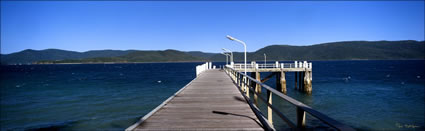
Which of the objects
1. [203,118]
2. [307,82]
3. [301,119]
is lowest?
[307,82]

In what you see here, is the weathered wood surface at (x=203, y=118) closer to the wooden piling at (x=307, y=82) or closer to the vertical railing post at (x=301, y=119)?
the vertical railing post at (x=301, y=119)

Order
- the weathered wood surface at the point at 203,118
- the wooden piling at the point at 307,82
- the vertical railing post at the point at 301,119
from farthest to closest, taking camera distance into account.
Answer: the wooden piling at the point at 307,82, the weathered wood surface at the point at 203,118, the vertical railing post at the point at 301,119

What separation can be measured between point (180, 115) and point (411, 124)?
15.9 metres

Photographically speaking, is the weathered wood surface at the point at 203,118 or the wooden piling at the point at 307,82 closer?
the weathered wood surface at the point at 203,118

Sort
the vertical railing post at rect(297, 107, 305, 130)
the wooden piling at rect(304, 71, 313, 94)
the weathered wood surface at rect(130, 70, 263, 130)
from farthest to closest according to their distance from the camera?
the wooden piling at rect(304, 71, 313, 94)
the weathered wood surface at rect(130, 70, 263, 130)
the vertical railing post at rect(297, 107, 305, 130)

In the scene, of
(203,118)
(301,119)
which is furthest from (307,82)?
(301,119)

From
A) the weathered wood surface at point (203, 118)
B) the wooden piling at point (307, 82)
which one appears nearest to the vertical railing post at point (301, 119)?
the weathered wood surface at point (203, 118)

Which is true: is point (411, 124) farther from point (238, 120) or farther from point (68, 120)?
point (68, 120)

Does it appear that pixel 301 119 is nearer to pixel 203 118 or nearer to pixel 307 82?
pixel 203 118

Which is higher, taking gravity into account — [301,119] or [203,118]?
[301,119]

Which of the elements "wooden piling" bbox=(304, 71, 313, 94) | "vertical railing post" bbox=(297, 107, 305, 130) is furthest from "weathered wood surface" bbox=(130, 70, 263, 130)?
"wooden piling" bbox=(304, 71, 313, 94)

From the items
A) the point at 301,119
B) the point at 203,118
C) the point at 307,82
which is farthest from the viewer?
the point at 307,82

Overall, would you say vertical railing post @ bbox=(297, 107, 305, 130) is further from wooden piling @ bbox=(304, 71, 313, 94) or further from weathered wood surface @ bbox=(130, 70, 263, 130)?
wooden piling @ bbox=(304, 71, 313, 94)

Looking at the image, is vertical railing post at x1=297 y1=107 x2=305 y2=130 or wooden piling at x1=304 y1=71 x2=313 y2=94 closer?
vertical railing post at x1=297 y1=107 x2=305 y2=130
